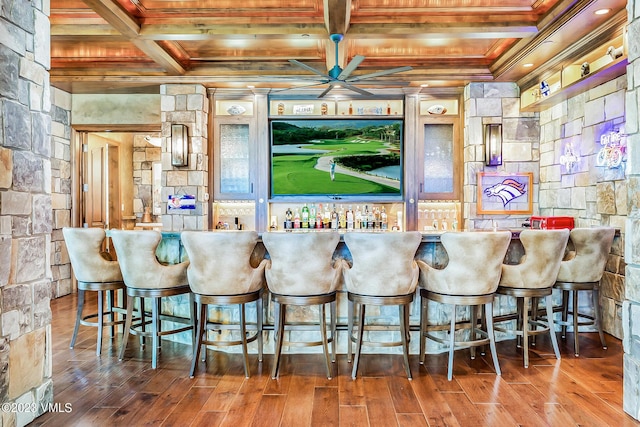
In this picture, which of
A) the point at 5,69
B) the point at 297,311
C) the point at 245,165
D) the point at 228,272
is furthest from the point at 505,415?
the point at 245,165

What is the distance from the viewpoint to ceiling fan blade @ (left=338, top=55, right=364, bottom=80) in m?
3.66

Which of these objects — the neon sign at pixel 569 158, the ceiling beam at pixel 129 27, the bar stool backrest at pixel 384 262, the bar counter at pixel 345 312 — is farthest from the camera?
the neon sign at pixel 569 158

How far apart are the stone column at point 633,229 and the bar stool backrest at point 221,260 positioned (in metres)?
2.26

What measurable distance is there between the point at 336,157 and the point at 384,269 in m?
3.20

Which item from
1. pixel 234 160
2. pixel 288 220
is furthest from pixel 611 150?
pixel 234 160

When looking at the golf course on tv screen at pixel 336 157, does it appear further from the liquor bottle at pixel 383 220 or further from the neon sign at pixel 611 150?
the neon sign at pixel 611 150

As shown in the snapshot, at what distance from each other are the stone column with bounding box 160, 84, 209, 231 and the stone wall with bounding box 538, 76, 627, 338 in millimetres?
4306

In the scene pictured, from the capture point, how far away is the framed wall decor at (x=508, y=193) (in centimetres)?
542

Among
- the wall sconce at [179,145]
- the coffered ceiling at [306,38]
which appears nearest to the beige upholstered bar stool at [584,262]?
the coffered ceiling at [306,38]

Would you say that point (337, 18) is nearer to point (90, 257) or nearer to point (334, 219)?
point (334, 219)

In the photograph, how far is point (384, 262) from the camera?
2857 millimetres

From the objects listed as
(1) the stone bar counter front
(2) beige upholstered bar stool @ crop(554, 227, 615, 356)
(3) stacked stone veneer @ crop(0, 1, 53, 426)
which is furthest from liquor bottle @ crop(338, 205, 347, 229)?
(3) stacked stone veneer @ crop(0, 1, 53, 426)

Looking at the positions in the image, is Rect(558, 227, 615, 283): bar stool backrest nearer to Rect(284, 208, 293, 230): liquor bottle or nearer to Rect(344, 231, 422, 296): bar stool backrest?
Rect(344, 231, 422, 296): bar stool backrest

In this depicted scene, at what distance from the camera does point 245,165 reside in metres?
5.73
